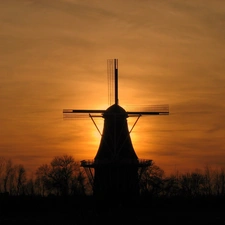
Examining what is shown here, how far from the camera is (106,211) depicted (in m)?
35.8

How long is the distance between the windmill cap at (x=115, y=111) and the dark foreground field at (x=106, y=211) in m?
10.3

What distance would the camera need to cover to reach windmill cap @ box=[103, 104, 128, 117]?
50469 millimetres

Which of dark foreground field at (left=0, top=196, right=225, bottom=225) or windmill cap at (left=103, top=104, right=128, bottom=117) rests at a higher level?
windmill cap at (left=103, top=104, right=128, bottom=117)

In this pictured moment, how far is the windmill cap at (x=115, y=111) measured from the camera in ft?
166

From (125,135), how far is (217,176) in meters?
35.2

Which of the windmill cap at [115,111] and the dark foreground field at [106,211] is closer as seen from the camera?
the dark foreground field at [106,211]

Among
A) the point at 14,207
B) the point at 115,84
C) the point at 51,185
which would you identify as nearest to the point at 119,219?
the point at 14,207

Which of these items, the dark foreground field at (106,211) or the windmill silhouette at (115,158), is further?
the windmill silhouette at (115,158)

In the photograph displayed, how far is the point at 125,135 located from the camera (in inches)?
2003

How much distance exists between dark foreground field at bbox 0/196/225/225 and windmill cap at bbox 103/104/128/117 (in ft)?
33.8

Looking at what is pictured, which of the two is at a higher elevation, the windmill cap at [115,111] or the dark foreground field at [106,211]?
the windmill cap at [115,111]

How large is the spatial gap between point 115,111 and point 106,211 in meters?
16.0

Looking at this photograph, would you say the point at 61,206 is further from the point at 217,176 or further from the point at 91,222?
the point at 217,176

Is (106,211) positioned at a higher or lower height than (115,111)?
lower
